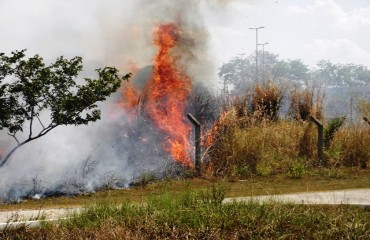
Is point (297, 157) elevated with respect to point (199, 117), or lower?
lower

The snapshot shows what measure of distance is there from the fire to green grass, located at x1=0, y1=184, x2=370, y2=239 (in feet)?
23.9

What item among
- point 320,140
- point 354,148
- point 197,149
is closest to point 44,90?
point 197,149

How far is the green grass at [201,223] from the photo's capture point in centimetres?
566

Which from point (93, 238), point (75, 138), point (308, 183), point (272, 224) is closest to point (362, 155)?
point (308, 183)

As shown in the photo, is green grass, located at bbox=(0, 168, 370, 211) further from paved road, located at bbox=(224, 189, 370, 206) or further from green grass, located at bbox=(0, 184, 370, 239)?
green grass, located at bbox=(0, 184, 370, 239)

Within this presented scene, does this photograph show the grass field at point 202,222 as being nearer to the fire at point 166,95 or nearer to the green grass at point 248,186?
the green grass at point 248,186

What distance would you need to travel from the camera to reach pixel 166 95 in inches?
574

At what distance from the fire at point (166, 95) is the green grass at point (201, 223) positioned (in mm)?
7284

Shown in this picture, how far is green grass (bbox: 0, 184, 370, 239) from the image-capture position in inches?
223

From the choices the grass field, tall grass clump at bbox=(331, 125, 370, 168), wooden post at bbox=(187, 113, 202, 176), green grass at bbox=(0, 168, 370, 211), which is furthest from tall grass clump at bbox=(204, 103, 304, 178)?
the grass field

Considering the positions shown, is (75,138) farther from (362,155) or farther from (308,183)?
(362,155)

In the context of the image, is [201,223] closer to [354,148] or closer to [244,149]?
[244,149]

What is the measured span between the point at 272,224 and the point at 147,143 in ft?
26.6

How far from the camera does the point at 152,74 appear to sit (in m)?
14.7
